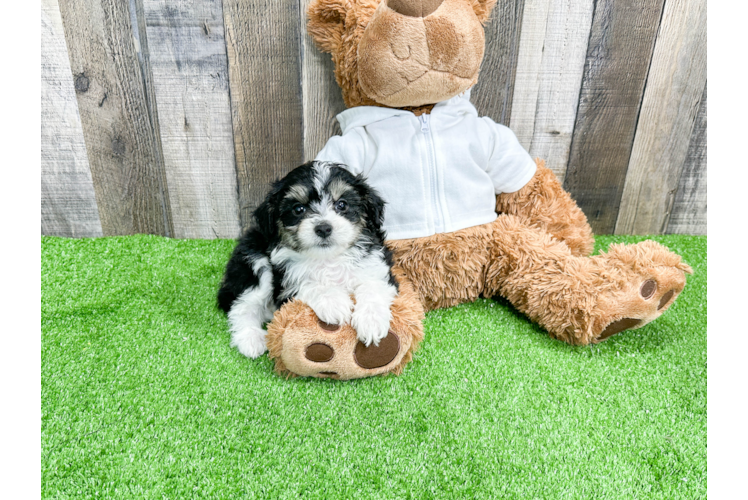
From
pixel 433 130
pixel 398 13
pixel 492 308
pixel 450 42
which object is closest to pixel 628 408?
Result: pixel 492 308

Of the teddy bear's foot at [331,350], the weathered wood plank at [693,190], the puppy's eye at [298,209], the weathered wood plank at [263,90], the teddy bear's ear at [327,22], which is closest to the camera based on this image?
the teddy bear's foot at [331,350]

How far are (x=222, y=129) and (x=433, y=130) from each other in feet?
4.10

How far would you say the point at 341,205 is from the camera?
1.88m

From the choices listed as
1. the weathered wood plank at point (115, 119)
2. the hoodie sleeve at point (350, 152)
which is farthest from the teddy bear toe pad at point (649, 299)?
the weathered wood plank at point (115, 119)

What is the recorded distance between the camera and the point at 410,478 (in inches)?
54.9

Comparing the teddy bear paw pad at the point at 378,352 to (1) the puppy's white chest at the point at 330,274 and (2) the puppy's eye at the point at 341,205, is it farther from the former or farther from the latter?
(2) the puppy's eye at the point at 341,205

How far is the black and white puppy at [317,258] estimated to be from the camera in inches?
70.2

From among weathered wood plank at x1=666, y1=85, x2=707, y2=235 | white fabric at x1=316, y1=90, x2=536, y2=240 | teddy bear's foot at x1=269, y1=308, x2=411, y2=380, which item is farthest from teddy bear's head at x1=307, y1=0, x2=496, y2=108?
→ weathered wood plank at x1=666, y1=85, x2=707, y2=235

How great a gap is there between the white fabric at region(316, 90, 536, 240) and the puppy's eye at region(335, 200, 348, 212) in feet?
1.11

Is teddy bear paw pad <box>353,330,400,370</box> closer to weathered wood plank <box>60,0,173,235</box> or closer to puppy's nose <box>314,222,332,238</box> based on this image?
puppy's nose <box>314,222,332,238</box>

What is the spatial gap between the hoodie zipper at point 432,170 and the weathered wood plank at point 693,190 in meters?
A: 1.77

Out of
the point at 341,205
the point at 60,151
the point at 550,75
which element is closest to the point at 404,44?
the point at 341,205

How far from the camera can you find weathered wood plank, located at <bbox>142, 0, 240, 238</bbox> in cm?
247

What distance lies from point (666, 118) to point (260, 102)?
236 cm
